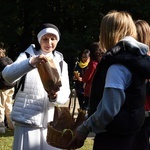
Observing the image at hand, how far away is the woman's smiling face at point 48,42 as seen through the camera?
3.99 m

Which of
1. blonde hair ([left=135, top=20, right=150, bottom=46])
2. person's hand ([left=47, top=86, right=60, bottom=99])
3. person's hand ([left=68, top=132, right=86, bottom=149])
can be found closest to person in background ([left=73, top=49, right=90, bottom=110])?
blonde hair ([left=135, top=20, right=150, bottom=46])

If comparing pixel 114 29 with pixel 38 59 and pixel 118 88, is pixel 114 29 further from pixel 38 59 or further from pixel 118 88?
pixel 38 59

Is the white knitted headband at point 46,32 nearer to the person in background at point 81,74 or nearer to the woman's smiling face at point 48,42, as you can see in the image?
the woman's smiling face at point 48,42

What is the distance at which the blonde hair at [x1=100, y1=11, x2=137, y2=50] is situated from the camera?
3.25m

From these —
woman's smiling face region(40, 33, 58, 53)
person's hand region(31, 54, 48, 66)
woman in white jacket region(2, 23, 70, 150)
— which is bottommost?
woman in white jacket region(2, 23, 70, 150)

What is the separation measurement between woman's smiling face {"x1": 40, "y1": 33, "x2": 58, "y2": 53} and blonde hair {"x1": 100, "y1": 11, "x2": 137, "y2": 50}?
2.62 ft

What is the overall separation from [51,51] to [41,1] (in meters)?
19.7

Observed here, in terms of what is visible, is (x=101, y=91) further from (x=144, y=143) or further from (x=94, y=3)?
(x=94, y=3)

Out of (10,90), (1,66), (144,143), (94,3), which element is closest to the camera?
(144,143)

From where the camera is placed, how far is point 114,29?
3254 millimetres

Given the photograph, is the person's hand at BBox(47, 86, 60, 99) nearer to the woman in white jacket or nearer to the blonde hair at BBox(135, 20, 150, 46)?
the woman in white jacket

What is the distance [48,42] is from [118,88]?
1125 mm

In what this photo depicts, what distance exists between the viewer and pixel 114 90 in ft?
10.1

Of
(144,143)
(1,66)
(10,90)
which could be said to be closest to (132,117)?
(144,143)
